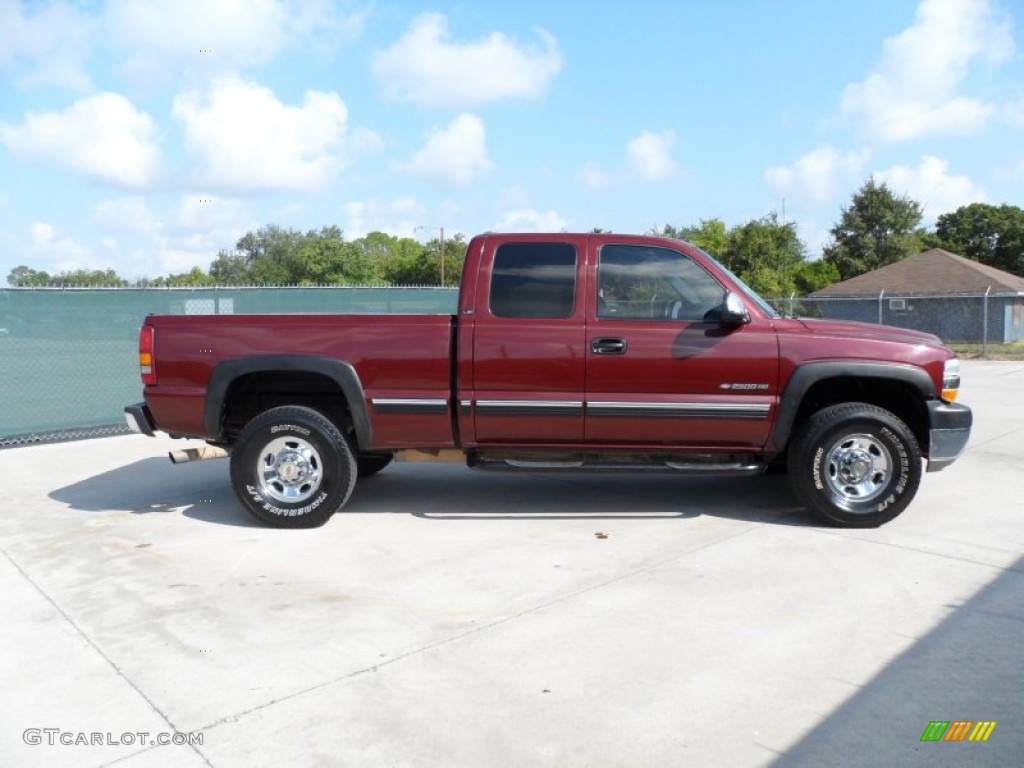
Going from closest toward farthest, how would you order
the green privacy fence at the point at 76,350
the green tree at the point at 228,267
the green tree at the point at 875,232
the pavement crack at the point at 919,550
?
the pavement crack at the point at 919,550 → the green privacy fence at the point at 76,350 → the green tree at the point at 875,232 → the green tree at the point at 228,267

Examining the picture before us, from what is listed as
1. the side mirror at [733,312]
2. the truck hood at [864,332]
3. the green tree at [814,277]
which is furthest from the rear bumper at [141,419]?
the green tree at [814,277]

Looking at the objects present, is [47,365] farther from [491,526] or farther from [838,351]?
[838,351]

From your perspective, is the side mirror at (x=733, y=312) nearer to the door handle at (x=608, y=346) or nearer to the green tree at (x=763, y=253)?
the door handle at (x=608, y=346)

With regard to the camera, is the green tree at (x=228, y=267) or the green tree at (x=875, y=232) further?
the green tree at (x=228, y=267)

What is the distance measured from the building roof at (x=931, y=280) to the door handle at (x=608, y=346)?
2873cm

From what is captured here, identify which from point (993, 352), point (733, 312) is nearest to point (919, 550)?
point (733, 312)

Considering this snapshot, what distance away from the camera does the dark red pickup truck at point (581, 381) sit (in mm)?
5660

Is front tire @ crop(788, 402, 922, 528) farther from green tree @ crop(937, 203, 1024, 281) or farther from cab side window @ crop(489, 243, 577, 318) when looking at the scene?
green tree @ crop(937, 203, 1024, 281)

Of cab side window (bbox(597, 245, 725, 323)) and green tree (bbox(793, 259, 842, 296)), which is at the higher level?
green tree (bbox(793, 259, 842, 296))

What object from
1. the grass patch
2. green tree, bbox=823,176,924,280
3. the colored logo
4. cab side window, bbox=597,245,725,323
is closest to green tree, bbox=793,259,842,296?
green tree, bbox=823,176,924,280

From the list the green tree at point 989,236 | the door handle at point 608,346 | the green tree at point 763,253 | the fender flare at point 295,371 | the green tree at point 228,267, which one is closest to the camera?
the door handle at point 608,346

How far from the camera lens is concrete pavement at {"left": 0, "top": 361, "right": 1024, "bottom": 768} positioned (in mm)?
3125

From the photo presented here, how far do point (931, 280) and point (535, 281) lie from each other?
3074 cm

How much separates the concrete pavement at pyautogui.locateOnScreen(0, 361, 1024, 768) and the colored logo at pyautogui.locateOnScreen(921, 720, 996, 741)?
0.03 m
